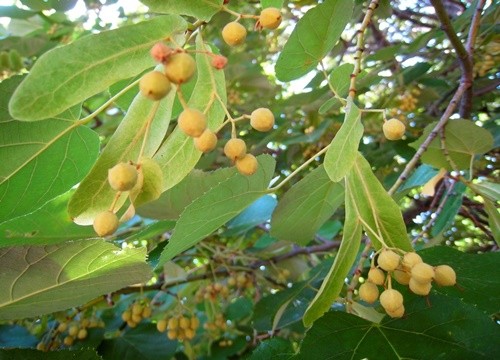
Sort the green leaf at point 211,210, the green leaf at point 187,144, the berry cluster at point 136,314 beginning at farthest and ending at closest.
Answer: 1. the berry cluster at point 136,314
2. the green leaf at point 211,210
3. the green leaf at point 187,144

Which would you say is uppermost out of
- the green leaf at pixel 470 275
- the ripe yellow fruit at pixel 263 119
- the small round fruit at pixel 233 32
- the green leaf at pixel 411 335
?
the small round fruit at pixel 233 32

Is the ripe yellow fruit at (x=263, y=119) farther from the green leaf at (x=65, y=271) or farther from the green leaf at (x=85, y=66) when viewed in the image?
the green leaf at (x=65, y=271)

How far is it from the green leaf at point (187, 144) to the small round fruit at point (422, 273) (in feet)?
1.32

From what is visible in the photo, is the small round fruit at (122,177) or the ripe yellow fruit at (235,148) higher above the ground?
the small round fruit at (122,177)

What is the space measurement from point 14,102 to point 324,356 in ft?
2.23

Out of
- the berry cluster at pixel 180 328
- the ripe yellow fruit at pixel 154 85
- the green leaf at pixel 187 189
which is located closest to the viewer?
the ripe yellow fruit at pixel 154 85

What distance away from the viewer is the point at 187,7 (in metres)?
0.85

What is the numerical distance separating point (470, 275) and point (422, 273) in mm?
381

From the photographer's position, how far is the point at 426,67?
214cm

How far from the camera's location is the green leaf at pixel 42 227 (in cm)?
123

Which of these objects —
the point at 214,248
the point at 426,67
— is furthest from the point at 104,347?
the point at 426,67

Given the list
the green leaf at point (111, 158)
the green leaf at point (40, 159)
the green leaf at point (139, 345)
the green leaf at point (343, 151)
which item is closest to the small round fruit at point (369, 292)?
the green leaf at point (343, 151)

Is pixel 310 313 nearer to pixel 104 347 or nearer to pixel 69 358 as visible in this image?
pixel 69 358

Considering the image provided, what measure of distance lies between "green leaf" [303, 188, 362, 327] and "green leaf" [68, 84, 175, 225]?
366 millimetres
